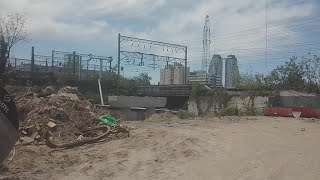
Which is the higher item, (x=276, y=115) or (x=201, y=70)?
(x=201, y=70)

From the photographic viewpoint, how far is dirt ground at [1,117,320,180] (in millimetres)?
9953

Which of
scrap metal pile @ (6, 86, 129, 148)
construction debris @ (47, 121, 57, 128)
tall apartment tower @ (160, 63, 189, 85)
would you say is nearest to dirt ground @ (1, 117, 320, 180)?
scrap metal pile @ (6, 86, 129, 148)

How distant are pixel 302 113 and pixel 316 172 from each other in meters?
18.8

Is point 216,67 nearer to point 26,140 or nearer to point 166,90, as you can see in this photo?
point 166,90

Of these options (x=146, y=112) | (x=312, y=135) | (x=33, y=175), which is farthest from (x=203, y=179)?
(x=146, y=112)

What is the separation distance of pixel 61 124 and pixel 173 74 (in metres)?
62.7

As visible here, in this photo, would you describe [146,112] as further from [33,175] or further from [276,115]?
[33,175]

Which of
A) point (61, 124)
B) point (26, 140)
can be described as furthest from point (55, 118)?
point (26, 140)

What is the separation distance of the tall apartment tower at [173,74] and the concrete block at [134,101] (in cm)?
2569

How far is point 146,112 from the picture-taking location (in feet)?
124

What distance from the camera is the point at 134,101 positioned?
39.8 m

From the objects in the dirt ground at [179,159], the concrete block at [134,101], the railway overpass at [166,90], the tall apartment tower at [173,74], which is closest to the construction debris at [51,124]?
the dirt ground at [179,159]

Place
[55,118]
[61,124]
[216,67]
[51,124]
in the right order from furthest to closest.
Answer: [216,67] → [55,118] → [61,124] → [51,124]

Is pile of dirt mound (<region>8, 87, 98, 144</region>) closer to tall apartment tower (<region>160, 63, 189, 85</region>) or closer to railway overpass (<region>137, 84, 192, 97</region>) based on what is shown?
railway overpass (<region>137, 84, 192, 97</region>)
